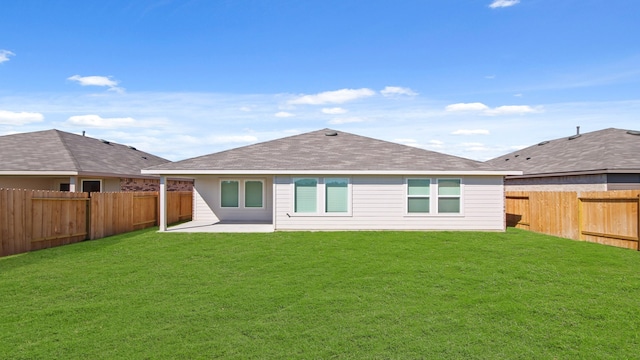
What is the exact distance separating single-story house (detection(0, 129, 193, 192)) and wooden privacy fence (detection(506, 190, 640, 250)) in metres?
19.3

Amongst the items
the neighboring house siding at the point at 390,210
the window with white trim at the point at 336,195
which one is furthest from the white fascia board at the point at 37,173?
the window with white trim at the point at 336,195

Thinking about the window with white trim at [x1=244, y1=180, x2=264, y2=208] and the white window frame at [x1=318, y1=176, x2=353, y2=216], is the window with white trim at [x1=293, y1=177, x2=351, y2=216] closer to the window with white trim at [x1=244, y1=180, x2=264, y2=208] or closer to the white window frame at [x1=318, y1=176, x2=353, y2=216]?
the white window frame at [x1=318, y1=176, x2=353, y2=216]

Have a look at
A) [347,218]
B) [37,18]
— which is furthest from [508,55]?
[37,18]

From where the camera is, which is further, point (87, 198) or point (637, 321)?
point (87, 198)

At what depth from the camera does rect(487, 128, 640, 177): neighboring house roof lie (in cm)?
1630

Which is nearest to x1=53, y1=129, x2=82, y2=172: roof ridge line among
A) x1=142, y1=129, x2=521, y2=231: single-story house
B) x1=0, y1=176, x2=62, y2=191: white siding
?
x1=0, y1=176, x2=62, y2=191: white siding

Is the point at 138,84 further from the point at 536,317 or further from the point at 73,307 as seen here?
the point at 536,317

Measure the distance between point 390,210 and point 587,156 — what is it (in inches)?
435

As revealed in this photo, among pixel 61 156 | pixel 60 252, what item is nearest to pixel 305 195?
pixel 60 252

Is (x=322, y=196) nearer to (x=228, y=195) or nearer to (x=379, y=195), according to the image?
(x=379, y=195)

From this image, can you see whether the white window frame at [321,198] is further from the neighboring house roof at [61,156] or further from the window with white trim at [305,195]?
the neighboring house roof at [61,156]

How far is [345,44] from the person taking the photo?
1983 cm

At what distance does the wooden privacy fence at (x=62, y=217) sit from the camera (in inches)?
419

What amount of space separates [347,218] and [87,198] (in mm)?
9477
